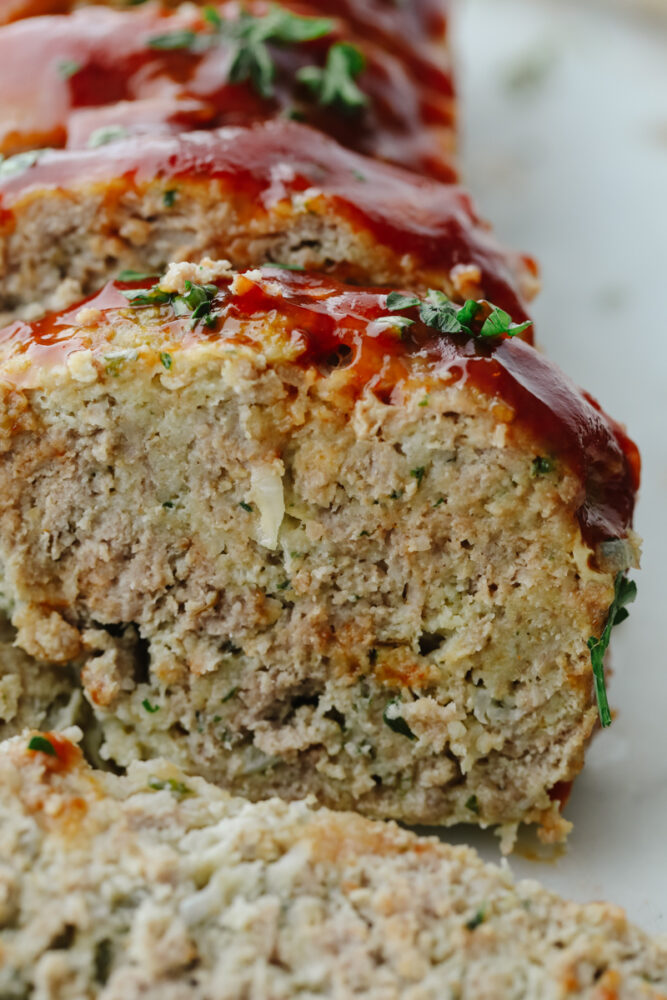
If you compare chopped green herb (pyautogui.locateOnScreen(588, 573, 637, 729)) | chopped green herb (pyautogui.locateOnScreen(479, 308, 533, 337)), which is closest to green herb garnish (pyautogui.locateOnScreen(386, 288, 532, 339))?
chopped green herb (pyautogui.locateOnScreen(479, 308, 533, 337))

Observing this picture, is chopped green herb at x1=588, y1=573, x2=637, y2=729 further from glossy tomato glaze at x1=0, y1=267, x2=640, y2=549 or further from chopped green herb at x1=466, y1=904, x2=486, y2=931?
chopped green herb at x1=466, y1=904, x2=486, y2=931

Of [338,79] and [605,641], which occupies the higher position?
[338,79]

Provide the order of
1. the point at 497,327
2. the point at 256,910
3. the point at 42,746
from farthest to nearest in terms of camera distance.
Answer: the point at 497,327 → the point at 42,746 → the point at 256,910

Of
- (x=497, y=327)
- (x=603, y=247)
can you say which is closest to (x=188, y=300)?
(x=497, y=327)

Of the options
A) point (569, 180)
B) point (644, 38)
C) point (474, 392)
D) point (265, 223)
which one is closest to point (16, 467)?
point (265, 223)

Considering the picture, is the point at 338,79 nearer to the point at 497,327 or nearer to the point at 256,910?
the point at 497,327

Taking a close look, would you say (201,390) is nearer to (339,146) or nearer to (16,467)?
(16,467)
